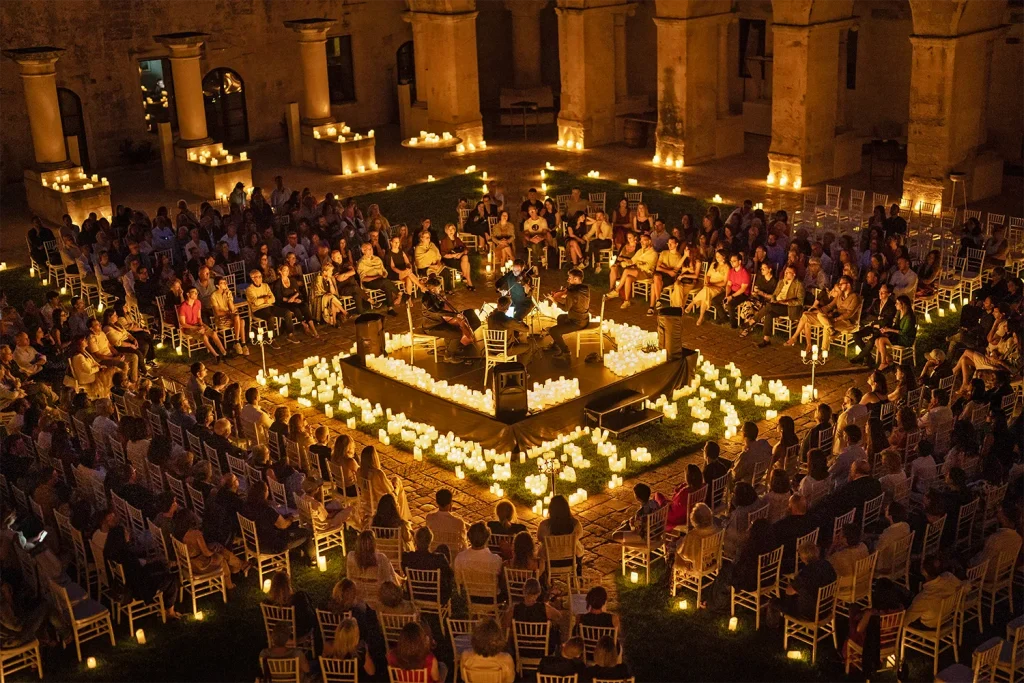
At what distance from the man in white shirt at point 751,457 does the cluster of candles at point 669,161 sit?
1498 cm

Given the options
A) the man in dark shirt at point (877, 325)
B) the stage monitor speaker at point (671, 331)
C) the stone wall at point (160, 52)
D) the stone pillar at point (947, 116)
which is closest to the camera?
the stage monitor speaker at point (671, 331)

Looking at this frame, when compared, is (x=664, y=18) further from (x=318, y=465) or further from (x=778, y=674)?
(x=778, y=674)

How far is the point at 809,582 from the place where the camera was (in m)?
10.7

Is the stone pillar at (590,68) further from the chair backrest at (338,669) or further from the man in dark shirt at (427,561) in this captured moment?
the chair backrest at (338,669)

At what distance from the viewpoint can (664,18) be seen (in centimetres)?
2683

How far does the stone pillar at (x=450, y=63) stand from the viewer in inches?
1164

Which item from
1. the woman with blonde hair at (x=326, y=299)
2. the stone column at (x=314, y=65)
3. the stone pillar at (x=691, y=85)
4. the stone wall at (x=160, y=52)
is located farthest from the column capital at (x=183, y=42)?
the woman with blonde hair at (x=326, y=299)

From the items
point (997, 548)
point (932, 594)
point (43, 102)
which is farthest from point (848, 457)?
point (43, 102)

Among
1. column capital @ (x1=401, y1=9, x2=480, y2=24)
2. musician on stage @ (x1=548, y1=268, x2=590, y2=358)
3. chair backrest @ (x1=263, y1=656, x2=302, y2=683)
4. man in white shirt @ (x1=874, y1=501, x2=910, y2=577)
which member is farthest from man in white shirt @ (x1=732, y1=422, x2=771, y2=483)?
column capital @ (x1=401, y1=9, x2=480, y2=24)

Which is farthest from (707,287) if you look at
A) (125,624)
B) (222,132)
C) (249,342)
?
(222,132)

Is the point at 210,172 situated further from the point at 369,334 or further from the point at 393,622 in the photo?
the point at 393,622

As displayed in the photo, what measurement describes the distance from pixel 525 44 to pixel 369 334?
18746mm

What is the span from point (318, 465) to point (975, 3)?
48.1 feet

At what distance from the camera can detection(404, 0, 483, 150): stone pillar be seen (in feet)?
97.0
